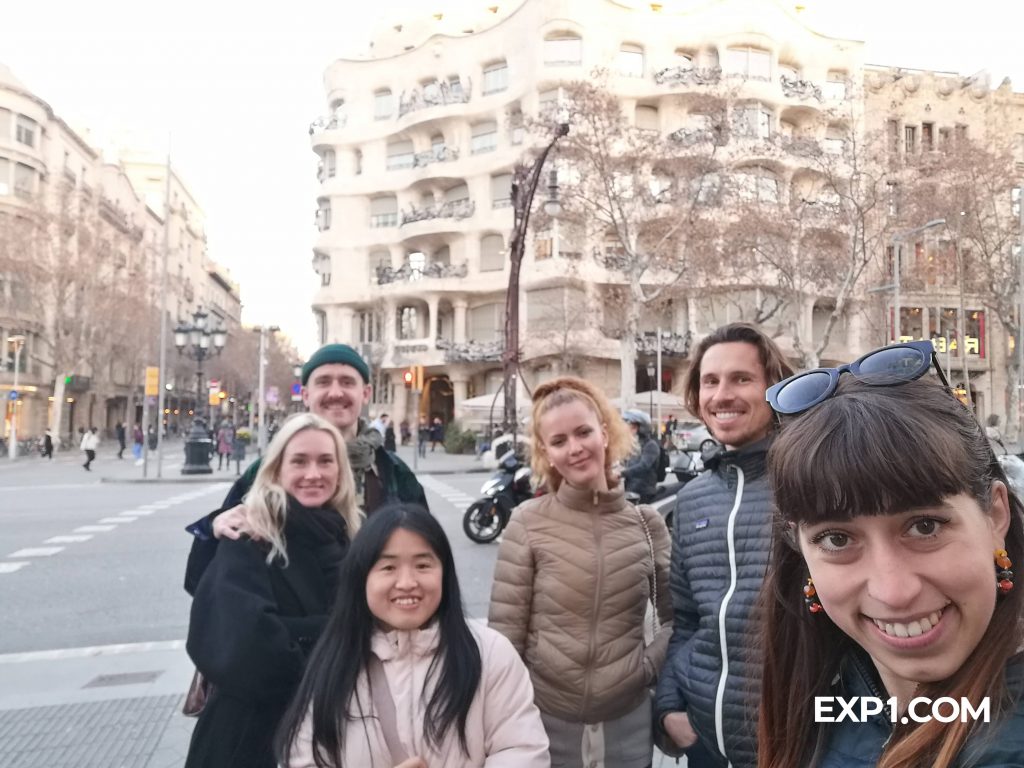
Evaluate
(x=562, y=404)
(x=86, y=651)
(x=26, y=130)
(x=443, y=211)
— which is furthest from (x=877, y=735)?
(x=26, y=130)

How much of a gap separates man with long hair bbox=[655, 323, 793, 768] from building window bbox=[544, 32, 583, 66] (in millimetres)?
38670

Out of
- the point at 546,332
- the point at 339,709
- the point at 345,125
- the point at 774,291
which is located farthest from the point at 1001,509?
the point at 345,125

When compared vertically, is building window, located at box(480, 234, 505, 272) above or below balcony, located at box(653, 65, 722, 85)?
below

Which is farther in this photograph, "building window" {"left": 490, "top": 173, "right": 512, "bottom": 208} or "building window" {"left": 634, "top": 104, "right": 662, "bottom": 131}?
"building window" {"left": 490, "top": 173, "right": 512, "bottom": 208}

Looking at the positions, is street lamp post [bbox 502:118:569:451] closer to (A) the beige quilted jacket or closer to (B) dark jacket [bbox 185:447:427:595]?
(B) dark jacket [bbox 185:447:427:595]

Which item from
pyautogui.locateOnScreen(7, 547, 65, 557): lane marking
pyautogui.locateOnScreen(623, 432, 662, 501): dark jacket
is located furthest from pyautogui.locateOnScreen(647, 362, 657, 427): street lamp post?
pyautogui.locateOnScreen(7, 547, 65, 557): lane marking

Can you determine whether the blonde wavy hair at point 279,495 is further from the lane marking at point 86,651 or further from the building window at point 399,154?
the building window at point 399,154

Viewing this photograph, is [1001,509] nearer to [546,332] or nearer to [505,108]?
[546,332]

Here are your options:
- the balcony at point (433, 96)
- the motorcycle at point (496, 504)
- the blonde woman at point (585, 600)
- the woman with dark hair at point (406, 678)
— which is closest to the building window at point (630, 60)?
the balcony at point (433, 96)

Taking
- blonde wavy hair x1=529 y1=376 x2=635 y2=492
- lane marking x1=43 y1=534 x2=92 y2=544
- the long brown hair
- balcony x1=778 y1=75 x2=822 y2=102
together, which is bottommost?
lane marking x1=43 y1=534 x2=92 y2=544

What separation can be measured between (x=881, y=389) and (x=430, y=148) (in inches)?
1727

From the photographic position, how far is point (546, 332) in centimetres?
3575

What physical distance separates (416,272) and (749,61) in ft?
69.4

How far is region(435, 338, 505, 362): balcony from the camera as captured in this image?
3841cm
